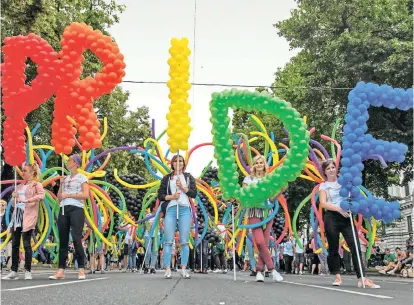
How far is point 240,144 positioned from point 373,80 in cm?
1182

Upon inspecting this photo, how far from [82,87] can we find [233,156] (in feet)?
8.36

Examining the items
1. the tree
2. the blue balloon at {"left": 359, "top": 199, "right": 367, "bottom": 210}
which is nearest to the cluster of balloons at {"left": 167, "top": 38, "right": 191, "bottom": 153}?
the blue balloon at {"left": 359, "top": 199, "right": 367, "bottom": 210}

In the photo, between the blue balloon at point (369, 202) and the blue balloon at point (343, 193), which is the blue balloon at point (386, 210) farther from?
the blue balloon at point (343, 193)

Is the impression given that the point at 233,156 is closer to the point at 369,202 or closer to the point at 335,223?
the point at 335,223

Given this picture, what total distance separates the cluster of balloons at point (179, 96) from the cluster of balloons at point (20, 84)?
5.67 ft

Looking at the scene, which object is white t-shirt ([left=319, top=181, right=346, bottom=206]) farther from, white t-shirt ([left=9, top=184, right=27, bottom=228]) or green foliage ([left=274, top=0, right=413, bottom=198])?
green foliage ([left=274, top=0, right=413, bottom=198])

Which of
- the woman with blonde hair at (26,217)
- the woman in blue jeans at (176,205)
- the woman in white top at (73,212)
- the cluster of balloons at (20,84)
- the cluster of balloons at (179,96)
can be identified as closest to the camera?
the woman in white top at (73,212)

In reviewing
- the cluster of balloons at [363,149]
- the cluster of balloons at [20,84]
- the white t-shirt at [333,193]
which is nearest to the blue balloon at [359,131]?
the cluster of balloons at [363,149]

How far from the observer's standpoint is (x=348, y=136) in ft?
27.1

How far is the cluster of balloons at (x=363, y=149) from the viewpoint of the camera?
26.0 feet

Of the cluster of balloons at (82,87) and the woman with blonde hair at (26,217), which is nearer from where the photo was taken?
the woman with blonde hair at (26,217)

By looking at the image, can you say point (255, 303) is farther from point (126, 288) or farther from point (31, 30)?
point (31, 30)

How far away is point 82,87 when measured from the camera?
9180mm

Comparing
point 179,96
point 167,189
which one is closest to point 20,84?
point 179,96
